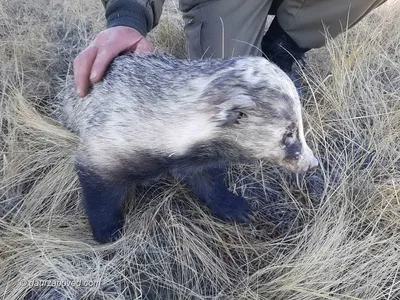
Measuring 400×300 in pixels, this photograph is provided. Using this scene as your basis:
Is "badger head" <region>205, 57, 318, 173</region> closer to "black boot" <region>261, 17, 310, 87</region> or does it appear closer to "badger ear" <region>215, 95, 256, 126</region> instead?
"badger ear" <region>215, 95, 256, 126</region>

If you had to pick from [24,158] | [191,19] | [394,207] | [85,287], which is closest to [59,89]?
[24,158]

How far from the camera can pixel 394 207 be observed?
2453 millimetres

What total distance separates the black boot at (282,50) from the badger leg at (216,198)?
1.20 metres

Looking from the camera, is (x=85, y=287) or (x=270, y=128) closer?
(x=270, y=128)

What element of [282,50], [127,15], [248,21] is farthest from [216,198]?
[282,50]

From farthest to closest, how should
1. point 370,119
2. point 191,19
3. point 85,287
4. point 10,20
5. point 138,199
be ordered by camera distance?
point 10,20 → point 191,19 → point 370,119 → point 138,199 → point 85,287

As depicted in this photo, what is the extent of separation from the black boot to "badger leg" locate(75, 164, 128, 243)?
67.8 inches

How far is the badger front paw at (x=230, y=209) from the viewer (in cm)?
261

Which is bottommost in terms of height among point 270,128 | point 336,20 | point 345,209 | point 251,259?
point 251,259

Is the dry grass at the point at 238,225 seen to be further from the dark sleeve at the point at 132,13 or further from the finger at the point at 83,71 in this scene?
the dark sleeve at the point at 132,13

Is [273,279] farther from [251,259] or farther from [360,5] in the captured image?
[360,5]

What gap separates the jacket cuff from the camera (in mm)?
2854

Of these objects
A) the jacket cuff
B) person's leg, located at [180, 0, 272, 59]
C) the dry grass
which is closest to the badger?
the dry grass

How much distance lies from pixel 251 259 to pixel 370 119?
128 centimetres
